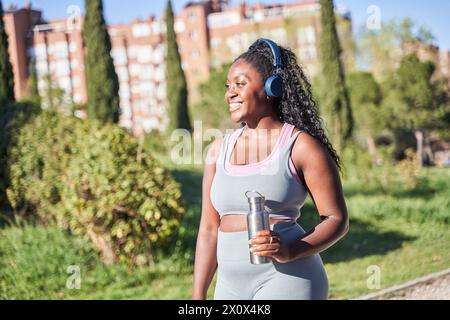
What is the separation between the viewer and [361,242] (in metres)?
9.68

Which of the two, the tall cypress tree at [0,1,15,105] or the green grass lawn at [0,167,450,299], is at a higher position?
the tall cypress tree at [0,1,15,105]

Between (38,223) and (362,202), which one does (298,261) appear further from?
(362,202)

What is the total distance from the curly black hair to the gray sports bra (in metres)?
0.13

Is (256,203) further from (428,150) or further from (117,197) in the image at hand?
(428,150)

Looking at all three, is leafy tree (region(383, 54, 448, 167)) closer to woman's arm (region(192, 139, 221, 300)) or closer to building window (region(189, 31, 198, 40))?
woman's arm (region(192, 139, 221, 300))

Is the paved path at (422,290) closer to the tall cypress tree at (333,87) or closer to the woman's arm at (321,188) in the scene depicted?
the woman's arm at (321,188)

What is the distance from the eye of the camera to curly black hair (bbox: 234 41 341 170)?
2.35 m

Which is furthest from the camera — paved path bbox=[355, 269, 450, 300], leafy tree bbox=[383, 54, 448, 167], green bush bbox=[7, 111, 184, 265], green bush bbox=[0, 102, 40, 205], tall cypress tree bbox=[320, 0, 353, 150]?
leafy tree bbox=[383, 54, 448, 167]

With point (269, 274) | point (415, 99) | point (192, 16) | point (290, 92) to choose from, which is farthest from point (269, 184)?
point (192, 16)

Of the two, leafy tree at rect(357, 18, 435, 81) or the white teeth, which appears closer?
the white teeth

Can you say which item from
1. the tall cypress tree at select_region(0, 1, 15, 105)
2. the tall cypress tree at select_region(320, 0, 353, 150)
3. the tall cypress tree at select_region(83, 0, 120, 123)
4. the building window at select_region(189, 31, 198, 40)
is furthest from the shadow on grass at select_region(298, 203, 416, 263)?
the building window at select_region(189, 31, 198, 40)

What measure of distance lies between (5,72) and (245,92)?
38.1ft

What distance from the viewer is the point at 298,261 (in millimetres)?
2215
